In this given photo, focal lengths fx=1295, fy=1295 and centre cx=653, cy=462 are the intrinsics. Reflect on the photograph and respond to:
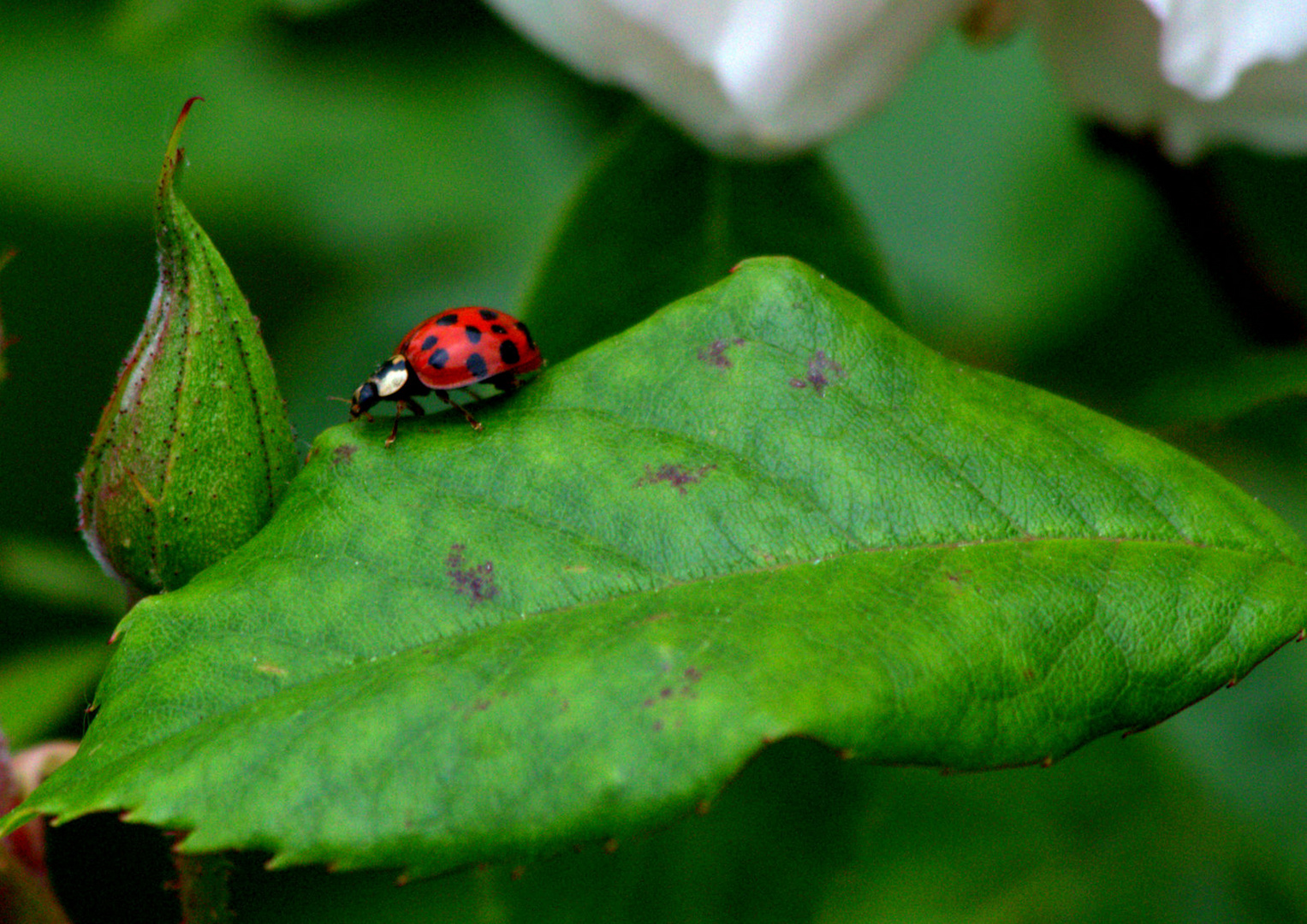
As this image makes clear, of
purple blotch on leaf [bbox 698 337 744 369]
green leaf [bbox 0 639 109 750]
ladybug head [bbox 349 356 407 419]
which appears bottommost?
green leaf [bbox 0 639 109 750]

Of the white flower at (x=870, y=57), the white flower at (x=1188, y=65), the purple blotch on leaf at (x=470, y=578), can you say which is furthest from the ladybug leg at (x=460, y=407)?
the white flower at (x=1188, y=65)

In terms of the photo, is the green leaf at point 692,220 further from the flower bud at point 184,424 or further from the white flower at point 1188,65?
the flower bud at point 184,424

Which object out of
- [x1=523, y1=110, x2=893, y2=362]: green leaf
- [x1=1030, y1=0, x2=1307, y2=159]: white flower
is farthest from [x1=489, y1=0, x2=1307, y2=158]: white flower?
[x1=523, y1=110, x2=893, y2=362]: green leaf

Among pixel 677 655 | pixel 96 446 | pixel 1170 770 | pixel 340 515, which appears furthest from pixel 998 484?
pixel 1170 770

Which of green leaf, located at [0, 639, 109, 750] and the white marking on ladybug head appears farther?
green leaf, located at [0, 639, 109, 750]

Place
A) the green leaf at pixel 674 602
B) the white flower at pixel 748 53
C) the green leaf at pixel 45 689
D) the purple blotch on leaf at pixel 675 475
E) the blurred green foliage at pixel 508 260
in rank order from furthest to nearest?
the blurred green foliage at pixel 508 260
the green leaf at pixel 45 689
the white flower at pixel 748 53
the purple blotch on leaf at pixel 675 475
the green leaf at pixel 674 602

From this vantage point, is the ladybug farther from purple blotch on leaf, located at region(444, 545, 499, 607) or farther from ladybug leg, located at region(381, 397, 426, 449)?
purple blotch on leaf, located at region(444, 545, 499, 607)
